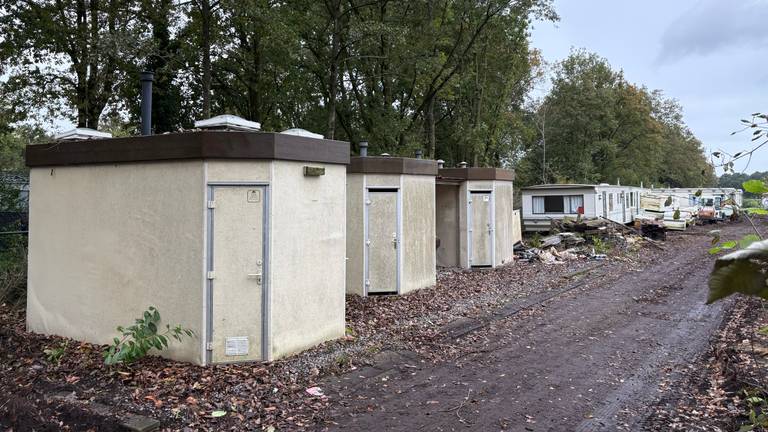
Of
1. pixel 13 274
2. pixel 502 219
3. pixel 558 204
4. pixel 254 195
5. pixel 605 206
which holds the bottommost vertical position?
pixel 13 274

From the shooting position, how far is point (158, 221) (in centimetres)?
632

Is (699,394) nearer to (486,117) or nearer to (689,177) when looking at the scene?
(486,117)

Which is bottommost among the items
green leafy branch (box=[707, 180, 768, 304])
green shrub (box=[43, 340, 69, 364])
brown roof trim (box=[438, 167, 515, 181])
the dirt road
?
the dirt road

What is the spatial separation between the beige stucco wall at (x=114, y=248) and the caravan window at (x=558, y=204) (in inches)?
739

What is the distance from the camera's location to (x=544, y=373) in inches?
239

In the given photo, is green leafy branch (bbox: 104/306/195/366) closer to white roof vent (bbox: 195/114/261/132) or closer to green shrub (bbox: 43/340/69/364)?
green shrub (bbox: 43/340/69/364)

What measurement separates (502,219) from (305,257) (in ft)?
29.9

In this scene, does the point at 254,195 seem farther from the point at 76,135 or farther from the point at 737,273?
the point at 737,273

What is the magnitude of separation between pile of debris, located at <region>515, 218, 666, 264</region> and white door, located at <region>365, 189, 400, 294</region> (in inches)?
276

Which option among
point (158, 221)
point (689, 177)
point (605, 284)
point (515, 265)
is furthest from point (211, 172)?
point (689, 177)

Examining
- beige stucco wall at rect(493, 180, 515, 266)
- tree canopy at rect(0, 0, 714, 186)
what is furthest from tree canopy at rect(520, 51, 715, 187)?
beige stucco wall at rect(493, 180, 515, 266)

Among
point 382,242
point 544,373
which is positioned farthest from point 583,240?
point 544,373

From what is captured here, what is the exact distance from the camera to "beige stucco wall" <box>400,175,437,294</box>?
10.7 m

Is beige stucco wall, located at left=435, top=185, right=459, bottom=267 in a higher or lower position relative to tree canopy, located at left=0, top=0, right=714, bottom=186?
lower
